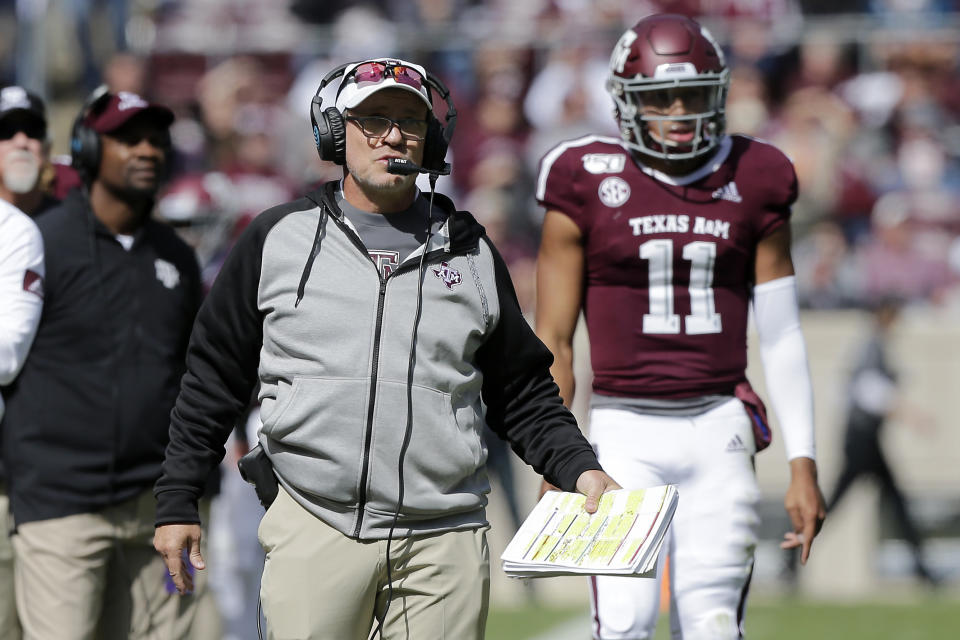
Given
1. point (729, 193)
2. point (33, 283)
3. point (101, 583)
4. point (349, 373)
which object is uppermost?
point (729, 193)

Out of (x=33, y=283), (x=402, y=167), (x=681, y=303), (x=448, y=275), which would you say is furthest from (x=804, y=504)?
(x=33, y=283)

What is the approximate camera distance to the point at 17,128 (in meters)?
5.10

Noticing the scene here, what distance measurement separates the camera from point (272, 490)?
3.59m

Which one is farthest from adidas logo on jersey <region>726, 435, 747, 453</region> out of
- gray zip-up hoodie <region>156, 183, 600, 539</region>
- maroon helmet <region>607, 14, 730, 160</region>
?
gray zip-up hoodie <region>156, 183, 600, 539</region>

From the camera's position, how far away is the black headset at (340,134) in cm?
361

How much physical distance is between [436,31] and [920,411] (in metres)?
4.98

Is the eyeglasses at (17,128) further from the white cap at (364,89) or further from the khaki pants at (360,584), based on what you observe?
the khaki pants at (360,584)

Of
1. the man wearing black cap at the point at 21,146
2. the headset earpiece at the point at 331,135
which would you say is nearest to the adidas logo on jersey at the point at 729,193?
the headset earpiece at the point at 331,135

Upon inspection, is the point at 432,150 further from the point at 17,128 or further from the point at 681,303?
the point at 17,128

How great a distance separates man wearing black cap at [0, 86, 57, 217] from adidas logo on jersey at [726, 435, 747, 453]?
2.39m

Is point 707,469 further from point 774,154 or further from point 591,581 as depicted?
point 774,154

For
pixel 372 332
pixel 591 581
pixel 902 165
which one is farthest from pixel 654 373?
pixel 902 165

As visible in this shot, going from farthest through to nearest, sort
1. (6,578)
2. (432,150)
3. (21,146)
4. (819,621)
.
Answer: (819,621) → (21,146) → (6,578) → (432,150)

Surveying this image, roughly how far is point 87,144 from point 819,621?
5.57m
